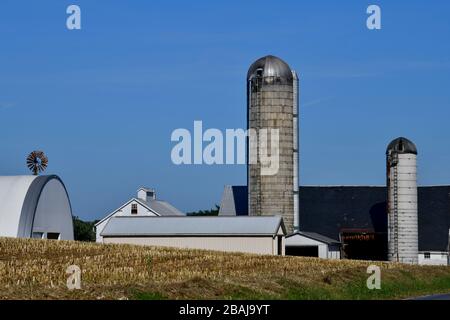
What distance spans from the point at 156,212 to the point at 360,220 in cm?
2147

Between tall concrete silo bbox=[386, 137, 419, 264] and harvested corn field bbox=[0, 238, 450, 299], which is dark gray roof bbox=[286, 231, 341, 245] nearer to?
tall concrete silo bbox=[386, 137, 419, 264]

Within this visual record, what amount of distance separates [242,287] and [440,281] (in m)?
20.4

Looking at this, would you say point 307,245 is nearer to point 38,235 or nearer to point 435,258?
point 435,258

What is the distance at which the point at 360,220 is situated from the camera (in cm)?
8712

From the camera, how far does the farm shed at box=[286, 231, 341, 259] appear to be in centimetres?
7669

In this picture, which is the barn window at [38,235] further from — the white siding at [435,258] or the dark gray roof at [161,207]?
the dark gray roof at [161,207]

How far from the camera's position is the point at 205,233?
69.5 metres

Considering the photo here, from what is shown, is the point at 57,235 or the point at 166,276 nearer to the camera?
the point at 166,276

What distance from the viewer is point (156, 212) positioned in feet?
328

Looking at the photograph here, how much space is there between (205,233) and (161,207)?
117 ft

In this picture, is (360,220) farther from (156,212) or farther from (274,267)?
(274,267)
